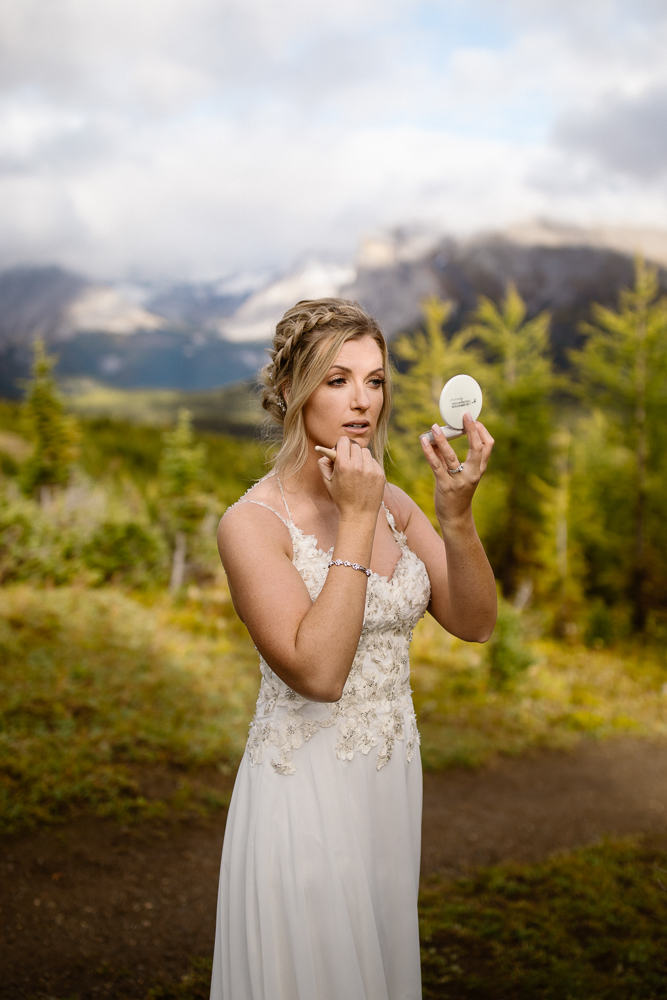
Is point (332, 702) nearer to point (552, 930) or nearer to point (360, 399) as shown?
point (360, 399)

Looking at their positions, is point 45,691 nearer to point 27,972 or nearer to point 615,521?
point 27,972

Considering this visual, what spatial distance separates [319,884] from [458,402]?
1.50 m

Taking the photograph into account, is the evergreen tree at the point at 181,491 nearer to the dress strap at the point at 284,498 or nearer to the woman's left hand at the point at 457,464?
the dress strap at the point at 284,498

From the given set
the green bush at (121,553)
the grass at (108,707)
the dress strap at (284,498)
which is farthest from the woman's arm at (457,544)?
the green bush at (121,553)

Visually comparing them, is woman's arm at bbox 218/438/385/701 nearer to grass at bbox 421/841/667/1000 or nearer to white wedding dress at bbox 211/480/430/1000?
white wedding dress at bbox 211/480/430/1000

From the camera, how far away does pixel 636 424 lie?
980 inches

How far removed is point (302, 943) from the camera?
7.13ft

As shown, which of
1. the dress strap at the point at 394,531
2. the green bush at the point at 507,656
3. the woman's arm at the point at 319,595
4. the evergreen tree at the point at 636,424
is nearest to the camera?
the woman's arm at the point at 319,595

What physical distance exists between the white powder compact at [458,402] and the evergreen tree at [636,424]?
2406 centimetres

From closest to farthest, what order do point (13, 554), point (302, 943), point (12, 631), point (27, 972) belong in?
point (302, 943)
point (27, 972)
point (12, 631)
point (13, 554)

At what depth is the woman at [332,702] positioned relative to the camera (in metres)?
2.09

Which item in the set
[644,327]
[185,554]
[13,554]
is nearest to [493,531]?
[644,327]

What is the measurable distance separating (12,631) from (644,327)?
21.9 meters

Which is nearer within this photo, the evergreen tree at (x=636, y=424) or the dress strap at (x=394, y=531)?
the dress strap at (x=394, y=531)
